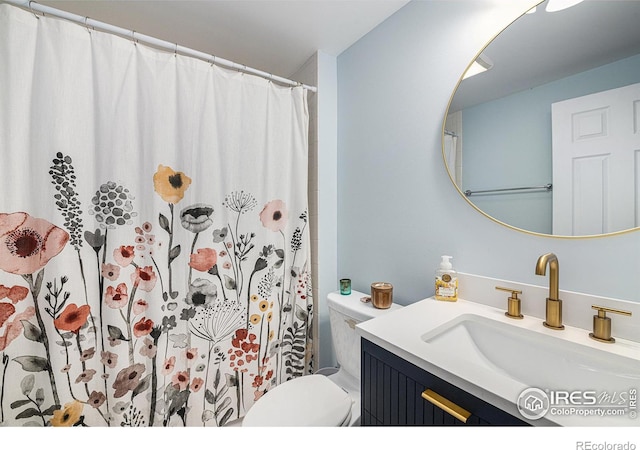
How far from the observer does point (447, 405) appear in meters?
0.59

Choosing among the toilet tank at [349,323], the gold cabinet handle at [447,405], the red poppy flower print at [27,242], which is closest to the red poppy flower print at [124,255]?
the red poppy flower print at [27,242]

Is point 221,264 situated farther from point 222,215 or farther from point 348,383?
point 348,383

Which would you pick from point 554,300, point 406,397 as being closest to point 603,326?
point 554,300

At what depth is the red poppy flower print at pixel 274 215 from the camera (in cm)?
142

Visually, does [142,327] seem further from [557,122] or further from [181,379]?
[557,122]

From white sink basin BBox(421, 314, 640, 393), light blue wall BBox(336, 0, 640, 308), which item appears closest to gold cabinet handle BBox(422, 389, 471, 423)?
white sink basin BBox(421, 314, 640, 393)

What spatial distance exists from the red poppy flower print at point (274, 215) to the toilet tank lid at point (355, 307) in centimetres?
47

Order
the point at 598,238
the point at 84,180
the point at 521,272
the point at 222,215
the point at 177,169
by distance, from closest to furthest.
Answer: the point at 598,238 → the point at 521,272 → the point at 84,180 → the point at 177,169 → the point at 222,215

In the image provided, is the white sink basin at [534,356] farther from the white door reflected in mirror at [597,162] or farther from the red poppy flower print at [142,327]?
the red poppy flower print at [142,327]

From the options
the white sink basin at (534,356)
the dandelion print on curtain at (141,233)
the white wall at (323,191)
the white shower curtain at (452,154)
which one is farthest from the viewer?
the white wall at (323,191)

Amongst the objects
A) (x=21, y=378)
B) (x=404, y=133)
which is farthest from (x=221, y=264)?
(x=404, y=133)

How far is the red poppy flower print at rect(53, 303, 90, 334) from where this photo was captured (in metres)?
1.01

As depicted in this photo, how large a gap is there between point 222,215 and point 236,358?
0.72 meters
